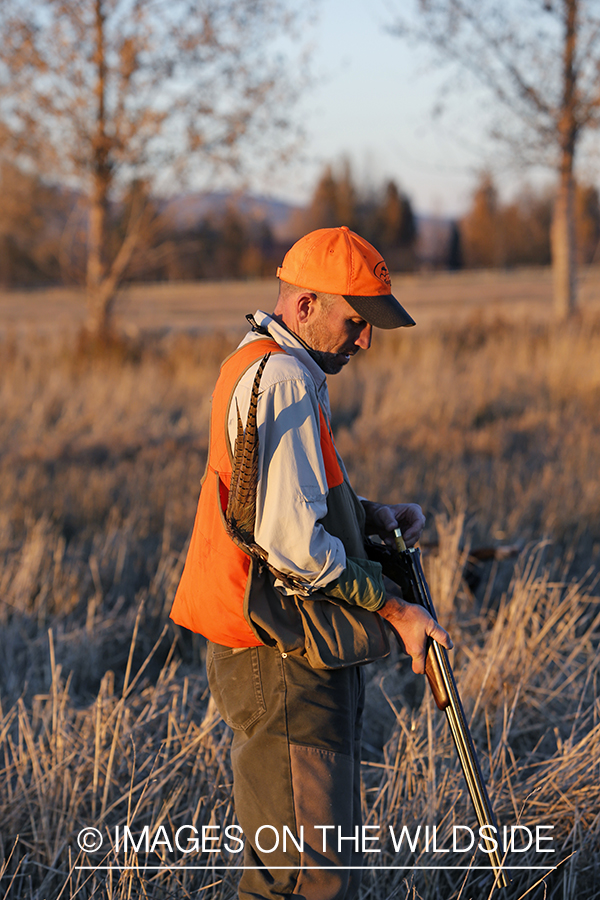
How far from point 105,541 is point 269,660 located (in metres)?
3.32

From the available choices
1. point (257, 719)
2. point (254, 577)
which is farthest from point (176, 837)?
point (254, 577)

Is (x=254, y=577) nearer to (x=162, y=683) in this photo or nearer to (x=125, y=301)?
(x=162, y=683)

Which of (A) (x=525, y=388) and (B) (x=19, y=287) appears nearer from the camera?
(A) (x=525, y=388)

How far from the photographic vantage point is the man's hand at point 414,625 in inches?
74.9

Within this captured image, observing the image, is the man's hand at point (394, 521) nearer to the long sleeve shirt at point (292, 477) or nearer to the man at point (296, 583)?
the man at point (296, 583)

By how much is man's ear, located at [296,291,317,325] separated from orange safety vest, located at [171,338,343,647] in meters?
0.11

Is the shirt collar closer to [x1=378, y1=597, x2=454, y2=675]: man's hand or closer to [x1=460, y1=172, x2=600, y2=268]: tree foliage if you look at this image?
[x1=378, y1=597, x2=454, y2=675]: man's hand

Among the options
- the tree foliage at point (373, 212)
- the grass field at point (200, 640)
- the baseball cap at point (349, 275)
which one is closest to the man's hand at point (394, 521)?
the baseball cap at point (349, 275)

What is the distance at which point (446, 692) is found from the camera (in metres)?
1.97

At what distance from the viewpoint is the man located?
69.2 inches

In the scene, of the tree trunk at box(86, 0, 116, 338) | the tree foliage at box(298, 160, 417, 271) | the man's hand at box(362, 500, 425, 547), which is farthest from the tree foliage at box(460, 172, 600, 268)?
the man's hand at box(362, 500, 425, 547)

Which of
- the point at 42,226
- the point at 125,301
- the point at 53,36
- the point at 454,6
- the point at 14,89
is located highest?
the point at 454,6

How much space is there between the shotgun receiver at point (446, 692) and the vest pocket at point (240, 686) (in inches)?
17.7

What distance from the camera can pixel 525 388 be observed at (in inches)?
378
